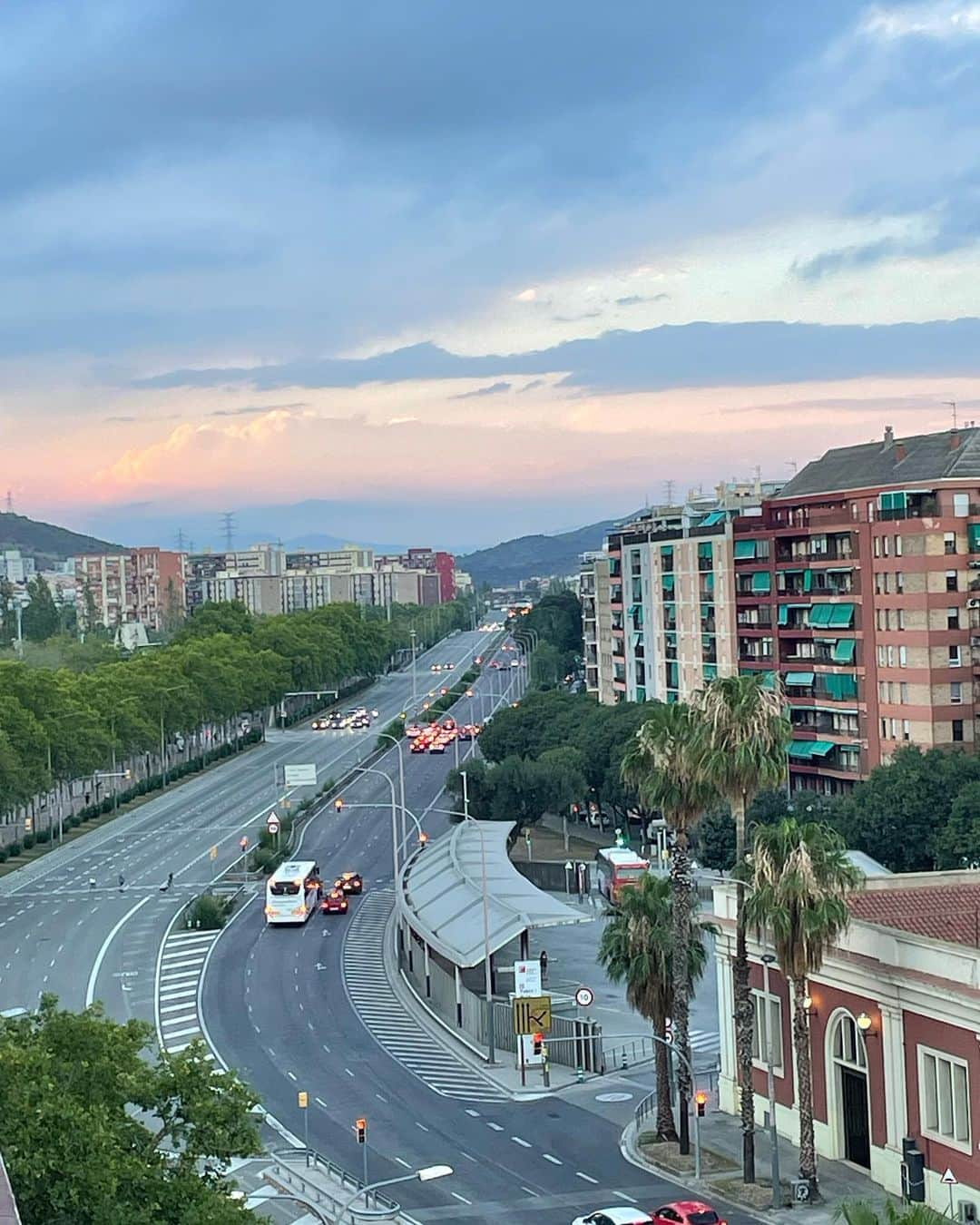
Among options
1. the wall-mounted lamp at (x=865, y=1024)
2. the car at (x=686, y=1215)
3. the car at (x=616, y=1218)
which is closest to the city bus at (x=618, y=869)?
the wall-mounted lamp at (x=865, y=1024)

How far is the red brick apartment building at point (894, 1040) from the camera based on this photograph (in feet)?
136

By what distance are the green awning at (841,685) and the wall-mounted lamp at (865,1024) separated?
64741 mm

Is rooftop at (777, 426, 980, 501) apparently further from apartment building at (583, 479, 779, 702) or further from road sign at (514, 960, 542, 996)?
road sign at (514, 960, 542, 996)

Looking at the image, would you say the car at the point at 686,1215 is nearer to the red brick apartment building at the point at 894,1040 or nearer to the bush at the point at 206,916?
the red brick apartment building at the point at 894,1040

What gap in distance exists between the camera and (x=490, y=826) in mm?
89125

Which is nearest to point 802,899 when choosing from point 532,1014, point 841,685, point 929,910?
point 929,910

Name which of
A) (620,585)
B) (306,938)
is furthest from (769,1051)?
(620,585)

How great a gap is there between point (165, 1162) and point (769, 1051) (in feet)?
62.3

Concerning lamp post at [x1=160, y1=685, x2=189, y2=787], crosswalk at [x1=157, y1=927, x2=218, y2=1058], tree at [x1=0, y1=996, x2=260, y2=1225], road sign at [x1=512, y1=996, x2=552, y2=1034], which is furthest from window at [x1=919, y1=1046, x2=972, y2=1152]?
lamp post at [x1=160, y1=685, x2=189, y2=787]

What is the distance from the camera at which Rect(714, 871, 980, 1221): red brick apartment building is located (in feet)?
136

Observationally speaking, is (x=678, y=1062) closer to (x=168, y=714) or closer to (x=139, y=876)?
(x=139, y=876)

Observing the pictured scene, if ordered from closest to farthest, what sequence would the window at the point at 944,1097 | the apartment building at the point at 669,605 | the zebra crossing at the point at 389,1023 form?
the window at the point at 944,1097 → the zebra crossing at the point at 389,1023 → the apartment building at the point at 669,605

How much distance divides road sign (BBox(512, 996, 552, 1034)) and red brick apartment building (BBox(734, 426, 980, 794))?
148 feet

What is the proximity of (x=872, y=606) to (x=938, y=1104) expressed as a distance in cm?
6593
